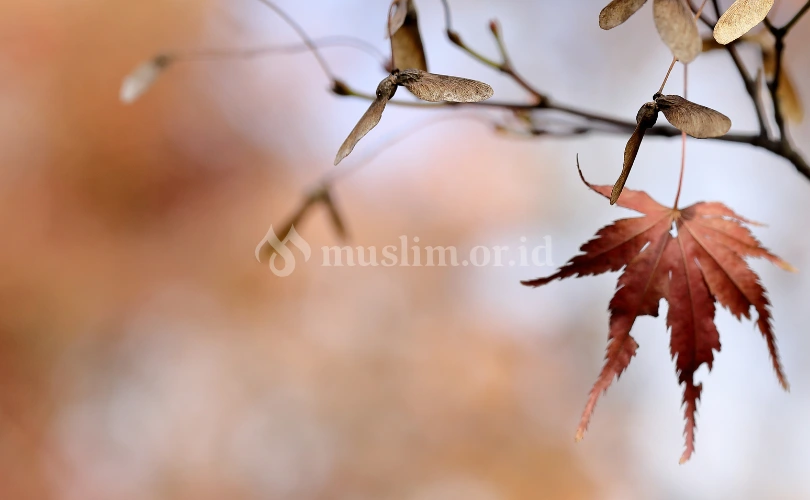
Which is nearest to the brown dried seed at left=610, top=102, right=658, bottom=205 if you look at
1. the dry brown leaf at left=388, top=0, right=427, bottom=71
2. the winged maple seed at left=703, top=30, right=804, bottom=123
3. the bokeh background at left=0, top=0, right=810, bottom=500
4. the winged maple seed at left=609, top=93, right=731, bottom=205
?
the winged maple seed at left=609, top=93, right=731, bottom=205

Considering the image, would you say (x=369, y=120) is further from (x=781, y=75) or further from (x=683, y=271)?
(x=781, y=75)

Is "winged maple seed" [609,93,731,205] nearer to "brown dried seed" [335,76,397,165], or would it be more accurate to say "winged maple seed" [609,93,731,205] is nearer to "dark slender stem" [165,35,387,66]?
"brown dried seed" [335,76,397,165]

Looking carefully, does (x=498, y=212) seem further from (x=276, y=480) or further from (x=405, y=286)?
(x=276, y=480)

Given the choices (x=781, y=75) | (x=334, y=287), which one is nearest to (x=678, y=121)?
(x=781, y=75)

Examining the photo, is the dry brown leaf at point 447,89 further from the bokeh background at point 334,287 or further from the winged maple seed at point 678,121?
the bokeh background at point 334,287

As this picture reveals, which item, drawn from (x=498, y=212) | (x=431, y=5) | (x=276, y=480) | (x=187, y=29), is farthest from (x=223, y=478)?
(x=431, y=5)

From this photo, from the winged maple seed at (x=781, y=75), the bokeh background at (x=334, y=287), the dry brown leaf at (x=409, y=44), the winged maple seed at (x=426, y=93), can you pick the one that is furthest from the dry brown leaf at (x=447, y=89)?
the bokeh background at (x=334, y=287)

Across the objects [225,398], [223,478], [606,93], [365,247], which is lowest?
[223,478]
